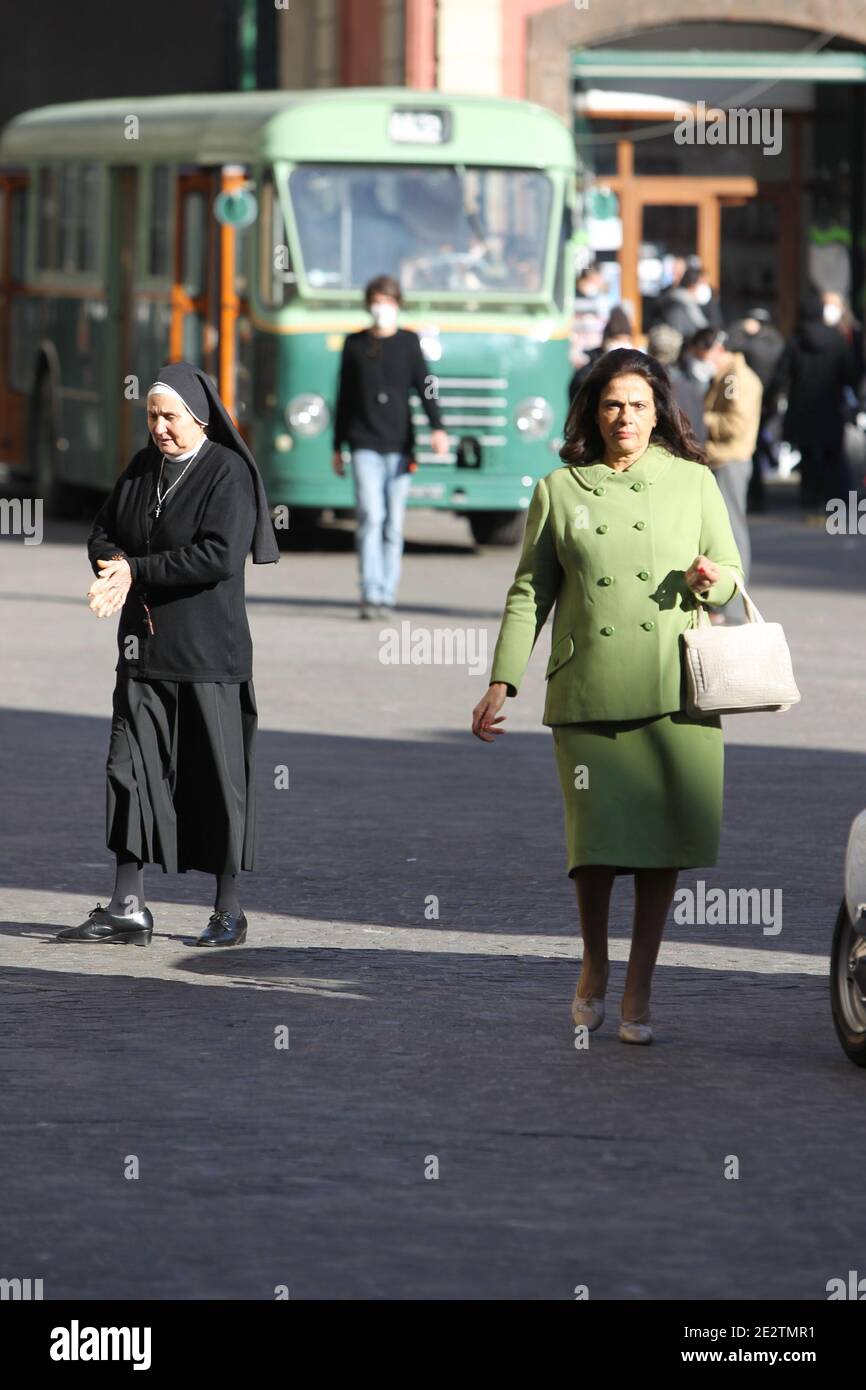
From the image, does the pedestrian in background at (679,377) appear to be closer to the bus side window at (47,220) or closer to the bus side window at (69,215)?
the bus side window at (69,215)

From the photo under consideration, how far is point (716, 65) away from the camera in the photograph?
30.5 meters

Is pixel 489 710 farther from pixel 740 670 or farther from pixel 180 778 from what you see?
pixel 180 778

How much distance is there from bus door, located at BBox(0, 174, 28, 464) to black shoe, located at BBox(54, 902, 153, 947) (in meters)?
17.8

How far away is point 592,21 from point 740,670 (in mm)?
24183

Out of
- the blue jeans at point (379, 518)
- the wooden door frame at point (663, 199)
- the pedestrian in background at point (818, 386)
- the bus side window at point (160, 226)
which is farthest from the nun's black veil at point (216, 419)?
the wooden door frame at point (663, 199)

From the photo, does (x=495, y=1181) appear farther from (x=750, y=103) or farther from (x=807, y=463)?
(x=750, y=103)

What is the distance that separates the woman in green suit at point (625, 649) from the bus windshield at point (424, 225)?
1390 centimetres

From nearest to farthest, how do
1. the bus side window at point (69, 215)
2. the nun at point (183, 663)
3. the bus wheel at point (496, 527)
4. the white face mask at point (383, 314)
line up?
the nun at point (183, 663) → the white face mask at point (383, 314) → the bus wheel at point (496, 527) → the bus side window at point (69, 215)

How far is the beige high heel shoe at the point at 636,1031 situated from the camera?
714cm

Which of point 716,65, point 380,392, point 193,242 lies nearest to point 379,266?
point 193,242

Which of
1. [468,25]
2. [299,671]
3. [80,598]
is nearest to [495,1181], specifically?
[299,671]

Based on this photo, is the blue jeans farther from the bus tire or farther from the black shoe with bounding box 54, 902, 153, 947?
the black shoe with bounding box 54, 902, 153, 947

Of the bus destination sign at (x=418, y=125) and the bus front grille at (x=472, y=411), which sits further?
the bus destination sign at (x=418, y=125)
